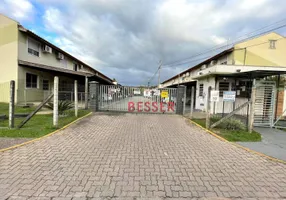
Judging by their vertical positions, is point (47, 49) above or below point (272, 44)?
below

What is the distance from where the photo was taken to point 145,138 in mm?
6285

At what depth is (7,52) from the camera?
14.2 meters

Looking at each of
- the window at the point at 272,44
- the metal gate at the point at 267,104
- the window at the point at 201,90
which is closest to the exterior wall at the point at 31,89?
the window at the point at 201,90

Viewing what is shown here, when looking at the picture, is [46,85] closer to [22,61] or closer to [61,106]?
[22,61]

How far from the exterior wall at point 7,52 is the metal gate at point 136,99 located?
792 centimetres

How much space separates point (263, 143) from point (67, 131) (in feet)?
23.9

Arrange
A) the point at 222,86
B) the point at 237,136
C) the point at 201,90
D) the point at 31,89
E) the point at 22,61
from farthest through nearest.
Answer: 1. the point at 201,90
2. the point at 31,89
3. the point at 22,61
4. the point at 222,86
5. the point at 237,136

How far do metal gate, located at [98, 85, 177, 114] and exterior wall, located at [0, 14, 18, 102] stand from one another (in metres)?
7.92

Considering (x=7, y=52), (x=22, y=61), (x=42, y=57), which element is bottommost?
(x=22, y=61)

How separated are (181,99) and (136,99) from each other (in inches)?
126

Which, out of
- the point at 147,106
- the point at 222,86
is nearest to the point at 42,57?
the point at 147,106

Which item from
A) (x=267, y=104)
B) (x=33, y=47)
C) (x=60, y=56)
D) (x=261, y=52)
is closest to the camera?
(x=267, y=104)

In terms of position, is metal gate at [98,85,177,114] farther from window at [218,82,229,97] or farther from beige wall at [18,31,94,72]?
beige wall at [18,31,94,72]

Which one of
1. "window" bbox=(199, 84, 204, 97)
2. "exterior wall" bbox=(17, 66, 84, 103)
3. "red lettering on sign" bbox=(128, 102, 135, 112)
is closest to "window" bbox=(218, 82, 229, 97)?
"window" bbox=(199, 84, 204, 97)
